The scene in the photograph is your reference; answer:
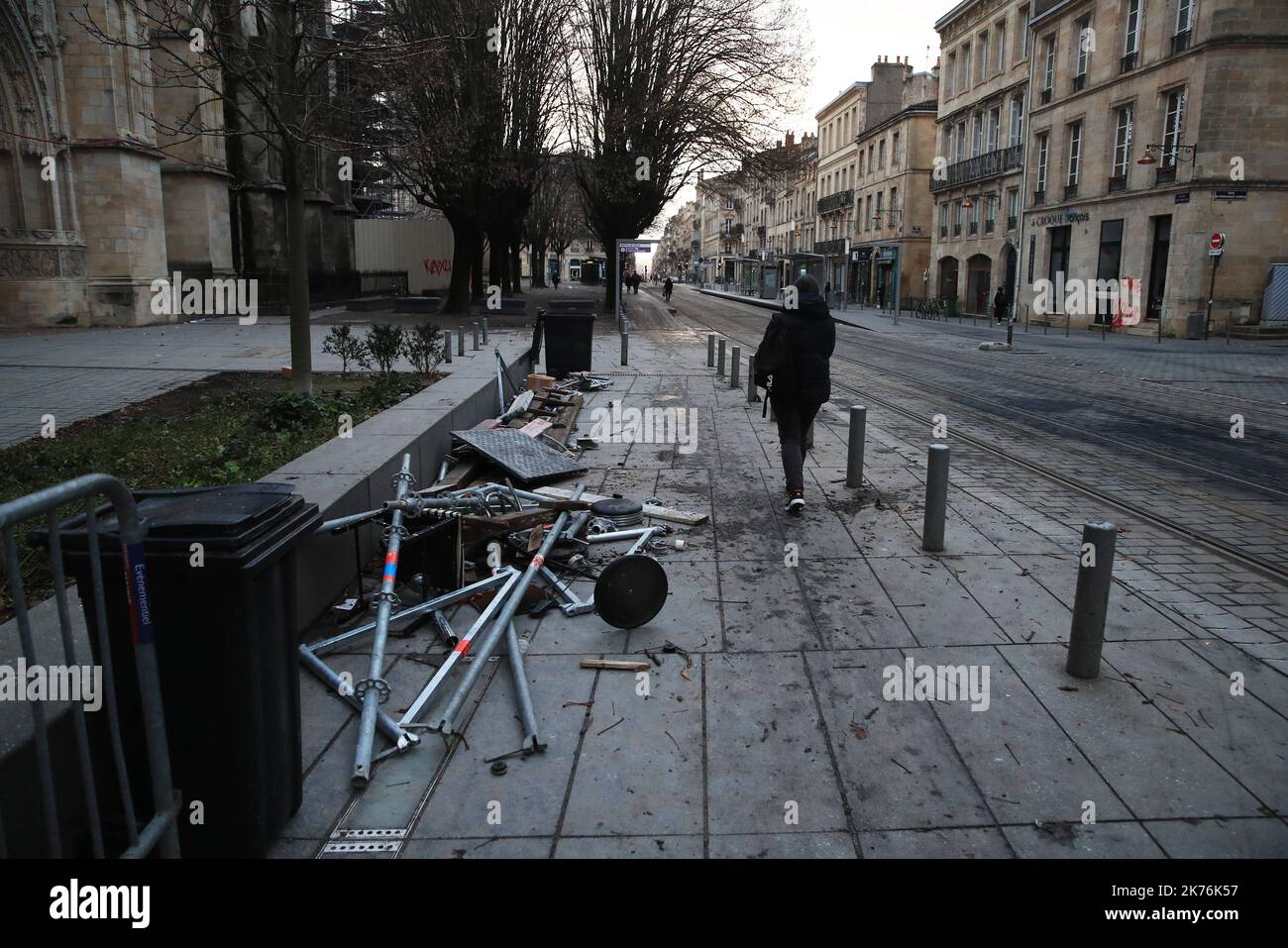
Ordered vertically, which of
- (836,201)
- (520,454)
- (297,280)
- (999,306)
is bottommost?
(520,454)

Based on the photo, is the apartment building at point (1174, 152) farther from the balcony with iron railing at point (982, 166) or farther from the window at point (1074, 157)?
the balcony with iron railing at point (982, 166)

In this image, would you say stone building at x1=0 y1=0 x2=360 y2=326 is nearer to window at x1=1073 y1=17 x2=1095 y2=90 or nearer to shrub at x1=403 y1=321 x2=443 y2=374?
shrub at x1=403 y1=321 x2=443 y2=374

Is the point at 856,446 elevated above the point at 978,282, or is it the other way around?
the point at 978,282

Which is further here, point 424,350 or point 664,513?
point 424,350

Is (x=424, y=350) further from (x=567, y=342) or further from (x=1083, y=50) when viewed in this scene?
(x=1083, y=50)

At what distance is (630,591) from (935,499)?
8.18 ft

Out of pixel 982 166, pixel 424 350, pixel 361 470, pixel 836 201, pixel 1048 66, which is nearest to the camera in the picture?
pixel 361 470

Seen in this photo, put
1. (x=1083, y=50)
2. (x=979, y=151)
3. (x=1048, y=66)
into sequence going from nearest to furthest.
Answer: (x=1083, y=50), (x=1048, y=66), (x=979, y=151)

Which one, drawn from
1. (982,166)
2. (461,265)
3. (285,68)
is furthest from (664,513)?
(982,166)

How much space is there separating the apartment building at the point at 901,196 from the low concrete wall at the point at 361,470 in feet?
149

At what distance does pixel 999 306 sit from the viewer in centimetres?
3900

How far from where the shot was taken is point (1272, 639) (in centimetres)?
464

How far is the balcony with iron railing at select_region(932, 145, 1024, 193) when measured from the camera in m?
40.3
